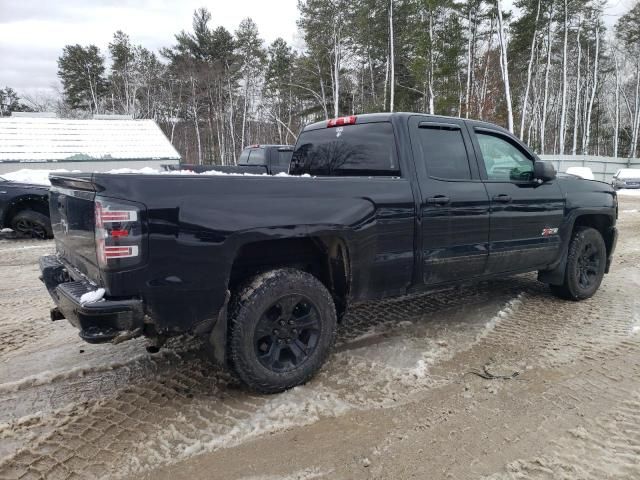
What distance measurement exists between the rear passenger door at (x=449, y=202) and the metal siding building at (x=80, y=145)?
17.1m

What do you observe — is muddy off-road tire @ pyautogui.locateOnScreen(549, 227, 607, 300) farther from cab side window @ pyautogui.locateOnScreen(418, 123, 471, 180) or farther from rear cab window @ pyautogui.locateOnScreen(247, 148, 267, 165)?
rear cab window @ pyautogui.locateOnScreen(247, 148, 267, 165)

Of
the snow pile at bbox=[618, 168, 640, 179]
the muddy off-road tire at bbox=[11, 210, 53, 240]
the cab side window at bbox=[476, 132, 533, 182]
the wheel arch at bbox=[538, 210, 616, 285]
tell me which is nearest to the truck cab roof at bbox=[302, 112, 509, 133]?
the cab side window at bbox=[476, 132, 533, 182]

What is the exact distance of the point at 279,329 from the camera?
312 cm

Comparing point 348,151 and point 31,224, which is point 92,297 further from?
point 31,224

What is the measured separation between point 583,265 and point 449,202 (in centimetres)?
250

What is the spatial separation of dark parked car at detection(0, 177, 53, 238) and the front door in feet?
28.8

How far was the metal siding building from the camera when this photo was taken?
17.9 meters

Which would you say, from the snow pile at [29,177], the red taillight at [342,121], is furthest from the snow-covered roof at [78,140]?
the red taillight at [342,121]

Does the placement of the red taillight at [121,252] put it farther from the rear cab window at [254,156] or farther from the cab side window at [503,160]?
the rear cab window at [254,156]

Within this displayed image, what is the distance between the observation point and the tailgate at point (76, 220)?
104 inches

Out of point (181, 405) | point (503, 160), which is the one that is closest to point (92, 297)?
point (181, 405)

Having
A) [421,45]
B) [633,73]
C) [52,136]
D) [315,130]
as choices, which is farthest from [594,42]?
[315,130]

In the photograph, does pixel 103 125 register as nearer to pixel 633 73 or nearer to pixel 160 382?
pixel 160 382

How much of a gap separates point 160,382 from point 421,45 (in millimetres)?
28770
